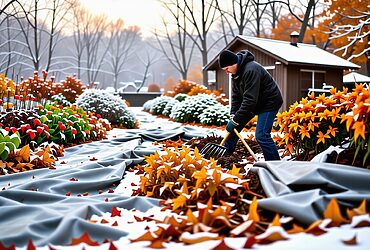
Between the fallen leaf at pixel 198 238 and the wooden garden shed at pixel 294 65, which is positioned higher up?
the wooden garden shed at pixel 294 65

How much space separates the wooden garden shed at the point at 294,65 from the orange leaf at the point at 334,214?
10373 millimetres

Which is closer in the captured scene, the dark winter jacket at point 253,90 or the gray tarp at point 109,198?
the gray tarp at point 109,198

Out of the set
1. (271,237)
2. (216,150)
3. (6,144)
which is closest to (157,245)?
(271,237)

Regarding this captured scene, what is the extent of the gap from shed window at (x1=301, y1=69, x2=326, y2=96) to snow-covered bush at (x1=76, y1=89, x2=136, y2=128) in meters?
6.25

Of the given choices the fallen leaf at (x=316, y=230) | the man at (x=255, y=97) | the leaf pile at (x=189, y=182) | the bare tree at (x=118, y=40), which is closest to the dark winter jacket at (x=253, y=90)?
the man at (x=255, y=97)

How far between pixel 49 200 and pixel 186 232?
1672 mm

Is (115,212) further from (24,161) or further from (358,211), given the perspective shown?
(24,161)

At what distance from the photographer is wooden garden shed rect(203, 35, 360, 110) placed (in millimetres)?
12398

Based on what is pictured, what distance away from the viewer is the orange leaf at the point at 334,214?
1960mm

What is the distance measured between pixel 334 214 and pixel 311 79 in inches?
473

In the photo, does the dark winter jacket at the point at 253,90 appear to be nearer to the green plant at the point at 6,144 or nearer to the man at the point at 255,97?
the man at the point at 255,97

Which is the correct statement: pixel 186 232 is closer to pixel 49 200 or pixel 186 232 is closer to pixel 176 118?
pixel 49 200

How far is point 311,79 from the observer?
43.2ft

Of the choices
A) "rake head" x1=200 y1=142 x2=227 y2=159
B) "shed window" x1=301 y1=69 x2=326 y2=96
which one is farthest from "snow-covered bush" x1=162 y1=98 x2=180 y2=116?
"rake head" x1=200 y1=142 x2=227 y2=159
